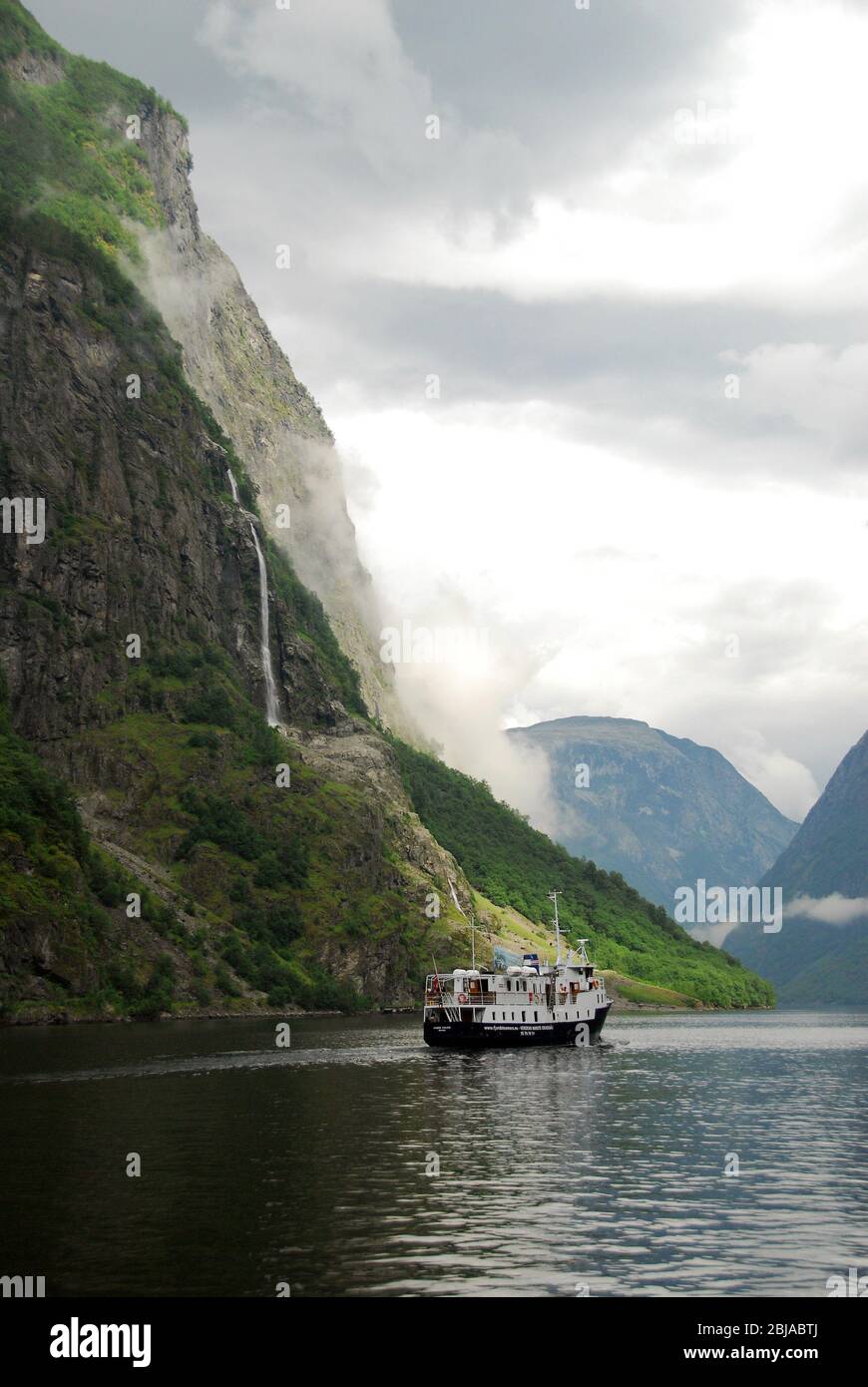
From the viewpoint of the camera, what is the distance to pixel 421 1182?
62.3 m

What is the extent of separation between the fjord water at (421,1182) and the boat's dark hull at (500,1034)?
36.0 meters

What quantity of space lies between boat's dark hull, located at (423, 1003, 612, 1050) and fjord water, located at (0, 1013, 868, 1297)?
36.0 metres

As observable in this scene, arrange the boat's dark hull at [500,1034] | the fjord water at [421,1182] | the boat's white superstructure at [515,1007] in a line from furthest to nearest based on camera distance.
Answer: the boat's white superstructure at [515,1007] < the boat's dark hull at [500,1034] < the fjord water at [421,1182]

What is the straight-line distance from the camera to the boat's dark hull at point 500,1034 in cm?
16012

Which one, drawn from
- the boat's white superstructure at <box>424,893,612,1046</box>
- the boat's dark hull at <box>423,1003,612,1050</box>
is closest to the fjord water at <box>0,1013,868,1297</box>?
the boat's dark hull at <box>423,1003,612,1050</box>

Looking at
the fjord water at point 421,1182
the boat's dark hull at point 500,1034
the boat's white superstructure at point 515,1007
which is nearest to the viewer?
the fjord water at point 421,1182

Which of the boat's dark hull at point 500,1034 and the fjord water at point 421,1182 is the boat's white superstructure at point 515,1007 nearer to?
the boat's dark hull at point 500,1034

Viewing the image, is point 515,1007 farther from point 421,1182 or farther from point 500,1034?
point 421,1182

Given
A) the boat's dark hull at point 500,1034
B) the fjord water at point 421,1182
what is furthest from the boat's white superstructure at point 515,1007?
the fjord water at point 421,1182

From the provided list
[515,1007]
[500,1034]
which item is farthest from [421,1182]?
[515,1007]

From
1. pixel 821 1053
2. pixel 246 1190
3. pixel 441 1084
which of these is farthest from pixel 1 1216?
pixel 821 1053

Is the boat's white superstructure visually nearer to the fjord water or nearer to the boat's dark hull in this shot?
the boat's dark hull
